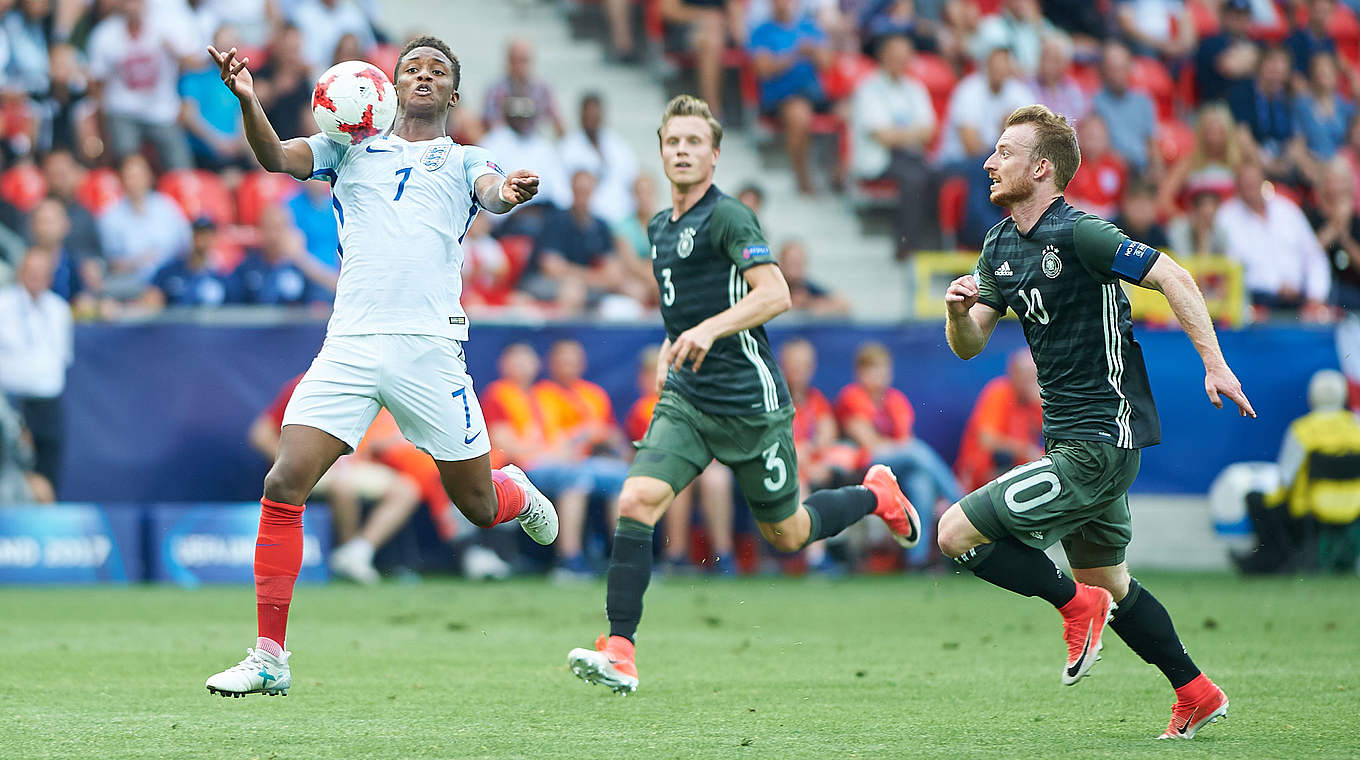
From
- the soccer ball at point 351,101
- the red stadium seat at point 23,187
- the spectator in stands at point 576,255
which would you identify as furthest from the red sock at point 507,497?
the red stadium seat at point 23,187

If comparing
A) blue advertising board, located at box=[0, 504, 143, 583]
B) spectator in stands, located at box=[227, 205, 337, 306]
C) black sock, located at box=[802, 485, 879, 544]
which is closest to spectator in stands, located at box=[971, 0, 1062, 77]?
spectator in stands, located at box=[227, 205, 337, 306]

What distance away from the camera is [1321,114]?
64.2 feet

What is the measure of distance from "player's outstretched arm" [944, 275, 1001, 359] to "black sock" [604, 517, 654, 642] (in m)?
1.71

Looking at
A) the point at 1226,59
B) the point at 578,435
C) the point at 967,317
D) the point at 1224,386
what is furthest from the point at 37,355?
the point at 1226,59

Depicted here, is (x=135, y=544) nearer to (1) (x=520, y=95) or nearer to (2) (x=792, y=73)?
(1) (x=520, y=95)

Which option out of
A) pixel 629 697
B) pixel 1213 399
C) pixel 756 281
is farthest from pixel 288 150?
pixel 1213 399

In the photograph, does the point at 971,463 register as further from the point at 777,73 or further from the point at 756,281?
the point at 756,281

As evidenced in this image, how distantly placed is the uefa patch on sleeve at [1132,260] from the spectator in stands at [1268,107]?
14.1m

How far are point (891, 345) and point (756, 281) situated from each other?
24.0ft

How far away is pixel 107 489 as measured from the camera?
13477 millimetres

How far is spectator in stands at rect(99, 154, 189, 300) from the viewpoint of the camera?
46.4 ft

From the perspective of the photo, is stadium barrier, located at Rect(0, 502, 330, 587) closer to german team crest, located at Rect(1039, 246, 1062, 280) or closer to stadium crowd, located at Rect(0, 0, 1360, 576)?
stadium crowd, located at Rect(0, 0, 1360, 576)

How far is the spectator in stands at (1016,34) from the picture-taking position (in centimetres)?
1884

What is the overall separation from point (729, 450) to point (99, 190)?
867cm
